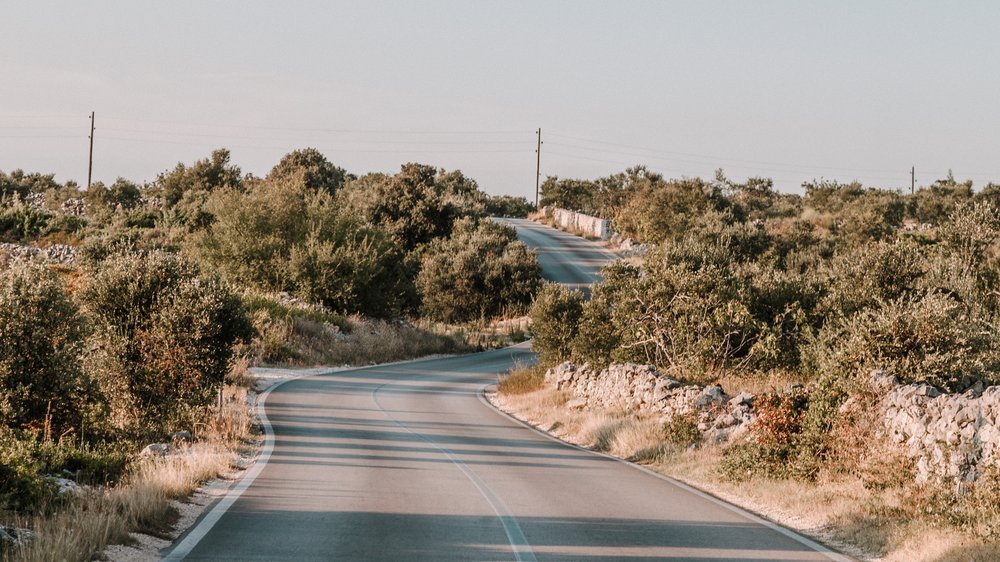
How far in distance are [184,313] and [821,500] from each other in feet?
43.9

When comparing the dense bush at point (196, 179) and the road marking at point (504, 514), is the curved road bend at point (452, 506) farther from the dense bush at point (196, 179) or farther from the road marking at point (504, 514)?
the dense bush at point (196, 179)

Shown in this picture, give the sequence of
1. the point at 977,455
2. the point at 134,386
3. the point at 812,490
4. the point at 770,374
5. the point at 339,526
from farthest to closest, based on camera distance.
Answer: the point at 770,374 → the point at 134,386 → the point at 812,490 → the point at 977,455 → the point at 339,526

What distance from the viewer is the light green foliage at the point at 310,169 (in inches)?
3858

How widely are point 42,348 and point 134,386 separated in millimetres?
2575

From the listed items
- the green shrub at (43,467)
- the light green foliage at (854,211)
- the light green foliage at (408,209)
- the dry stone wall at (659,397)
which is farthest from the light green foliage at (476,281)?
the green shrub at (43,467)

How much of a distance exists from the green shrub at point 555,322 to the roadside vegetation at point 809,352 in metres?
0.06

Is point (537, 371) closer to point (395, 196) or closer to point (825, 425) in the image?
point (825, 425)

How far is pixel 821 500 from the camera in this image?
14.0 m

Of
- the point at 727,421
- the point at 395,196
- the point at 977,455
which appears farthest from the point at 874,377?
the point at 395,196

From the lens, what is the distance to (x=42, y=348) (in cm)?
1923

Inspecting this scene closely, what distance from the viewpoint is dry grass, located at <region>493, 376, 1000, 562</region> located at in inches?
437

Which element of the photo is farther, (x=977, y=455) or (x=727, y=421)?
(x=727, y=421)

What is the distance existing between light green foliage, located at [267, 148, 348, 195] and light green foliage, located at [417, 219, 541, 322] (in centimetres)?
3635

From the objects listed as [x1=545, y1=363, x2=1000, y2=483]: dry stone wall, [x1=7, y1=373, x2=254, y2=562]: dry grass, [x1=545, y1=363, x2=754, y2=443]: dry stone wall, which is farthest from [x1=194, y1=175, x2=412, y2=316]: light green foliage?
[x1=7, y1=373, x2=254, y2=562]: dry grass
